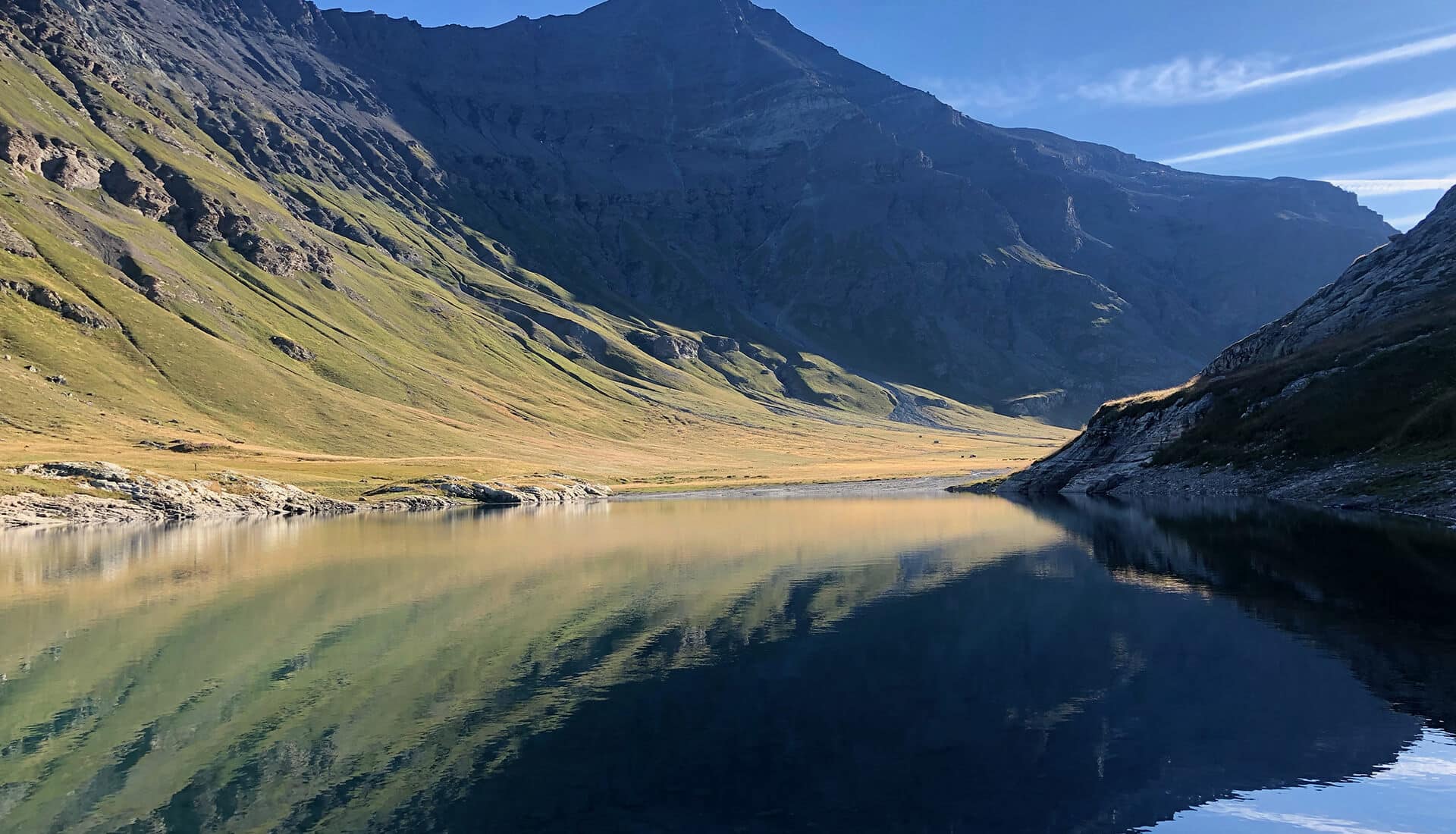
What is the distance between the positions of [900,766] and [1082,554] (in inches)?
1708

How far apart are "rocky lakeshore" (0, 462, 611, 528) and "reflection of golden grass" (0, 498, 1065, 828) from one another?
65.0 feet

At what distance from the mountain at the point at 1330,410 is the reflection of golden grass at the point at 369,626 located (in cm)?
2550

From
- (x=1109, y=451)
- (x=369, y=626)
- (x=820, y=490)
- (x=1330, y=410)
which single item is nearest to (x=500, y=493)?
(x=820, y=490)

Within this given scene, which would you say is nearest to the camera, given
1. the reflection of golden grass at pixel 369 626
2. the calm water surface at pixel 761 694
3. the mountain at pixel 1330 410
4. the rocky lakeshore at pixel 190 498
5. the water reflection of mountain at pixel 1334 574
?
the calm water surface at pixel 761 694

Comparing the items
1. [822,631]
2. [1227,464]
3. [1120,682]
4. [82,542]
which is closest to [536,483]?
[82,542]

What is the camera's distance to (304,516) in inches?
4798

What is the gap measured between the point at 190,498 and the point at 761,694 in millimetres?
116362

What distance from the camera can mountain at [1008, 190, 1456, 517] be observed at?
72.4m

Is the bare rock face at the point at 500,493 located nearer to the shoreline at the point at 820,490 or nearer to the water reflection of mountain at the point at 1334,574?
the shoreline at the point at 820,490

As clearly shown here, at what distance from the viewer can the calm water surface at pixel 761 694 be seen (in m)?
21.7

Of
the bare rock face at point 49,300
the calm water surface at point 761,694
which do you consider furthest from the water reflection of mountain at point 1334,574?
the bare rock face at point 49,300

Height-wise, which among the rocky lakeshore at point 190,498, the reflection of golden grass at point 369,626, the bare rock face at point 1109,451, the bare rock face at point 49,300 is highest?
the bare rock face at point 49,300

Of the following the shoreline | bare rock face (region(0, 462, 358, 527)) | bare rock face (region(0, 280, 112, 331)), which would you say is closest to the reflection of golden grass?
bare rock face (region(0, 462, 358, 527))

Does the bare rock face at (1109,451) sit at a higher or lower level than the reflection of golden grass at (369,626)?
higher
